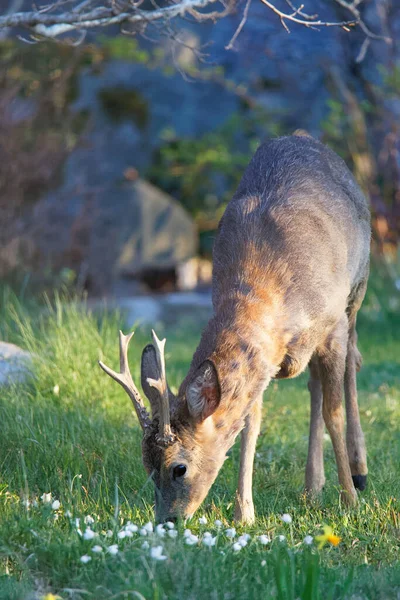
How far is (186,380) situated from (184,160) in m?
11.1

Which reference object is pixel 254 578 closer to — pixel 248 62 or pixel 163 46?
pixel 248 62

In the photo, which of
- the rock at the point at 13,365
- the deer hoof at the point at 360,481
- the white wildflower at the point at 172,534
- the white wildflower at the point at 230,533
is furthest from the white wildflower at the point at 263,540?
the rock at the point at 13,365

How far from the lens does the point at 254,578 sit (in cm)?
360

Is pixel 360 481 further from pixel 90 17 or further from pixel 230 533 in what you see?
pixel 90 17

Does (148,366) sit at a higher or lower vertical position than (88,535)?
higher

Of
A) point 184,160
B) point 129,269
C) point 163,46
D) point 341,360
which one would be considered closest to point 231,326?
point 341,360

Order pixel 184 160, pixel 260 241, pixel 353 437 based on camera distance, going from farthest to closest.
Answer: pixel 184 160 → pixel 353 437 → pixel 260 241

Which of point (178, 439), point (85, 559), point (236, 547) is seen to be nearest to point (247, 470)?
point (178, 439)

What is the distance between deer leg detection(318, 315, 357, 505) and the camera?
495cm

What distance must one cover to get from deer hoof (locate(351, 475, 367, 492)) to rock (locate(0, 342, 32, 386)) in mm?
2313

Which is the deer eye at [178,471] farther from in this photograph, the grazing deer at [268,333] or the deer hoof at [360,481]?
the deer hoof at [360,481]

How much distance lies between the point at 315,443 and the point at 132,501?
117 cm

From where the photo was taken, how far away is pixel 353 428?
5.45 metres

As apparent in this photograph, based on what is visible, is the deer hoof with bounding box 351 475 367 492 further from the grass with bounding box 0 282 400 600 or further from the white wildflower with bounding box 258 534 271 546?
the white wildflower with bounding box 258 534 271 546
